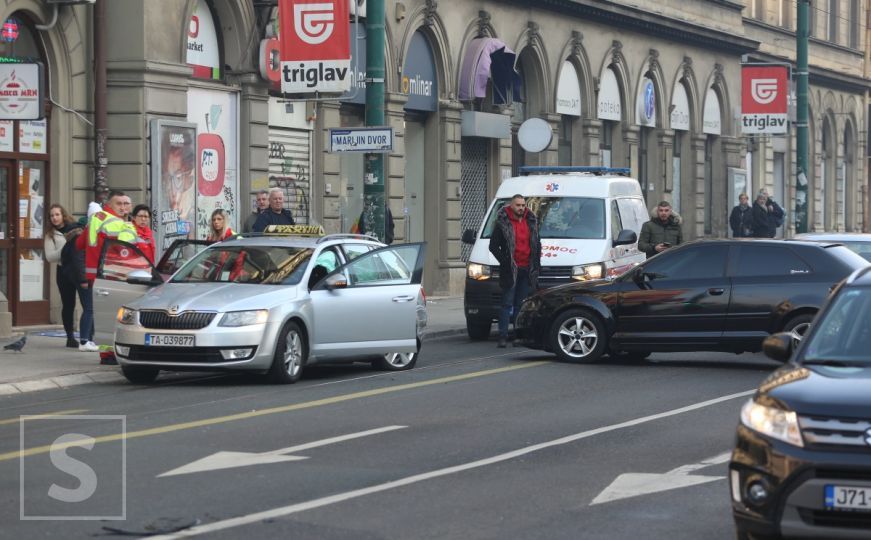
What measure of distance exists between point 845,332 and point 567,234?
1383cm

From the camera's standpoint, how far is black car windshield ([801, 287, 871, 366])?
8336mm

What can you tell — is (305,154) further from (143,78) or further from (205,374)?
(205,374)

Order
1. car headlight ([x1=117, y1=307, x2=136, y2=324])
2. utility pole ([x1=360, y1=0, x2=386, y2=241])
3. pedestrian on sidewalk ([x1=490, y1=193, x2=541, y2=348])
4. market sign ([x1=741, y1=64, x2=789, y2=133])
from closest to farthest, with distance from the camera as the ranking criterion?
car headlight ([x1=117, y1=307, x2=136, y2=324]), pedestrian on sidewalk ([x1=490, y1=193, x2=541, y2=348]), utility pole ([x1=360, y1=0, x2=386, y2=241]), market sign ([x1=741, y1=64, x2=789, y2=133])

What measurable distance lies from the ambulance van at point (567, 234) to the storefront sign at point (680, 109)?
73.5 ft

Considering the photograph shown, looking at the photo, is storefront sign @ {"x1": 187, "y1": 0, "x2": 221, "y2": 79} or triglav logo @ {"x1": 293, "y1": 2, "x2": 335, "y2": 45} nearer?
triglav logo @ {"x1": 293, "y1": 2, "x2": 335, "y2": 45}

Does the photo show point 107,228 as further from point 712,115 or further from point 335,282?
point 712,115

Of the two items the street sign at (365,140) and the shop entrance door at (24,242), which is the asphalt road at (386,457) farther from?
the shop entrance door at (24,242)

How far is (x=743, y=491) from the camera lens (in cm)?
740

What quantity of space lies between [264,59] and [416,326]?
33.2 ft

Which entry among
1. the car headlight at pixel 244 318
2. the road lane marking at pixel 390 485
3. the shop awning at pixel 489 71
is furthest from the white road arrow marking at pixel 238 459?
the shop awning at pixel 489 71

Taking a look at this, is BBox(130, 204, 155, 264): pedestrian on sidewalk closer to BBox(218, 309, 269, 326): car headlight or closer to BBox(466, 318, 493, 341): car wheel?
BBox(218, 309, 269, 326): car headlight

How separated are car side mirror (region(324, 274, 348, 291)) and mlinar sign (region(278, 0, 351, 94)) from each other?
6496mm

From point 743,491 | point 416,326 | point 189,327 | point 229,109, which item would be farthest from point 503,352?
point 743,491

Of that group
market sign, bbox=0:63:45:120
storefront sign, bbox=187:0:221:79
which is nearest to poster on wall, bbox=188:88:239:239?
storefront sign, bbox=187:0:221:79
